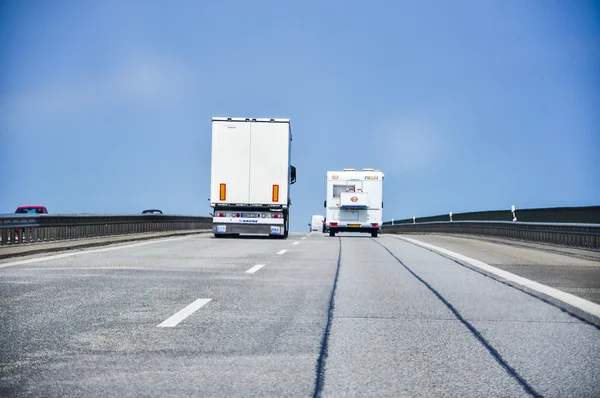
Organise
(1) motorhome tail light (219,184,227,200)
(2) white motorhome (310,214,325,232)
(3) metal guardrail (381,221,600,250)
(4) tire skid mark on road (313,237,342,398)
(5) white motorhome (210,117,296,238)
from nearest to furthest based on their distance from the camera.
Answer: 1. (4) tire skid mark on road (313,237,342,398)
2. (3) metal guardrail (381,221,600,250)
3. (5) white motorhome (210,117,296,238)
4. (1) motorhome tail light (219,184,227,200)
5. (2) white motorhome (310,214,325,232)

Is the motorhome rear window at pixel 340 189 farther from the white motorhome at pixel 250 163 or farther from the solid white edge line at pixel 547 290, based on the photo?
the solid white edge line at pixel 547 290

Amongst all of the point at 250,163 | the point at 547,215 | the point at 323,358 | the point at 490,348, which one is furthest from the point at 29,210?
the point at 490,348

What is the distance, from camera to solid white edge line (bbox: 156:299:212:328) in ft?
23.9

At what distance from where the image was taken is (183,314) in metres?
7.90

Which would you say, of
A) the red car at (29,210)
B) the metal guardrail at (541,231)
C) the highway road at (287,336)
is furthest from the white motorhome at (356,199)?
the highway road at (287,336)

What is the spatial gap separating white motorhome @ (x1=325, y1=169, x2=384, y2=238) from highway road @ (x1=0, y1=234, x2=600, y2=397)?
23463mm

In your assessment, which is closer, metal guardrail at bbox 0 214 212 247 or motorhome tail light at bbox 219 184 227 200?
metal guardrail at bbox 0 214 212 247

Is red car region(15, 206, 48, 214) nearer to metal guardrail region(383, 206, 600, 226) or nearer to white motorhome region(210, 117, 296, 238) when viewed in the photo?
white motorhome region(210, 117, 296, 238)

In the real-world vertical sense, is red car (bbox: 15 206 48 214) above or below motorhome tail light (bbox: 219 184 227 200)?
below

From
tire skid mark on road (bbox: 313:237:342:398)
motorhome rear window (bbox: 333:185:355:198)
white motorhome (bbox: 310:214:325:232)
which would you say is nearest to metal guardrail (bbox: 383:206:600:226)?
motorhome rear window (bbox: 333:185:355:198)

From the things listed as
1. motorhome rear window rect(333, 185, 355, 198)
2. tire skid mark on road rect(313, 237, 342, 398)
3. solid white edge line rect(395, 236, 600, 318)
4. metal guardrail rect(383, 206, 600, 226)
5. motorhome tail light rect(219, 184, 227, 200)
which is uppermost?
motorhome rear window rect(333, 185, 355, 198)

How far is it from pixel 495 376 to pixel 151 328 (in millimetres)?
3283

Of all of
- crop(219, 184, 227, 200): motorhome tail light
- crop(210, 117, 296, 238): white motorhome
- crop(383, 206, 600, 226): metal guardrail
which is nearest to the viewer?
crop(383, 206, 600, 226): metal guardrail

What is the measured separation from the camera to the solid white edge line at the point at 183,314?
7.29 meters
